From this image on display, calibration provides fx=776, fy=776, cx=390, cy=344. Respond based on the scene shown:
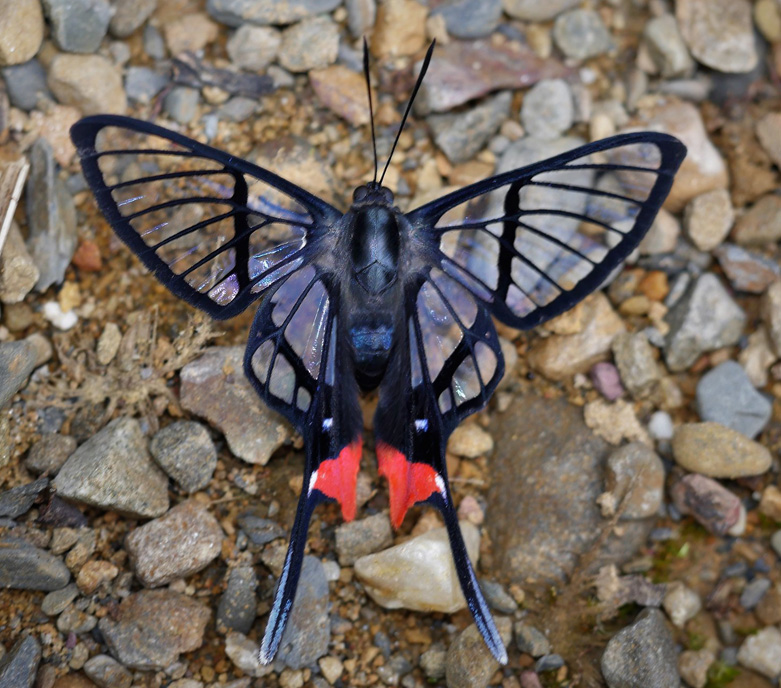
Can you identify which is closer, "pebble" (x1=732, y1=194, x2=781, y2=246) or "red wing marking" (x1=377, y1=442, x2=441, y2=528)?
"red wing marking" (x1=377, y1=442, x2=441, y2=528)

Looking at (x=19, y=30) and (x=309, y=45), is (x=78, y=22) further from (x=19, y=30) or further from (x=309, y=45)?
(x=309, y=45)

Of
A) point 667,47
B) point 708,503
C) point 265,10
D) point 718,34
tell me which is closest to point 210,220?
point 265,10

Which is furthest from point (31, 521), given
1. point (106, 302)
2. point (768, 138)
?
point (768, 138)

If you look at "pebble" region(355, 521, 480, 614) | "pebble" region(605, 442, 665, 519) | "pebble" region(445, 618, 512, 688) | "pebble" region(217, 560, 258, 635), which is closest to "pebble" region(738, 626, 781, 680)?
"pebble" region(605, 442, 665, 519)

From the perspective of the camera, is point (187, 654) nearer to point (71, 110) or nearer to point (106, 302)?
point (106, 302)

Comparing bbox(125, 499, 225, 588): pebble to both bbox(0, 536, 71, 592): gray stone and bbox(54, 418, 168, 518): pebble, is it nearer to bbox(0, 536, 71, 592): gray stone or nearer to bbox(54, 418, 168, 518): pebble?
bbox(54, 418, 168, 518): pebble

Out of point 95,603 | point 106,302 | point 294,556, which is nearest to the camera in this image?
point 294,556
